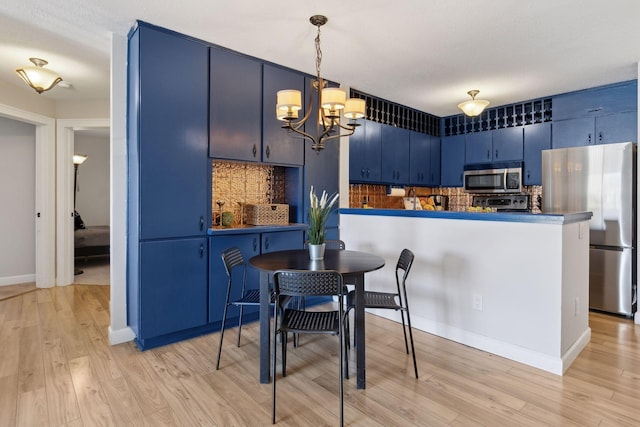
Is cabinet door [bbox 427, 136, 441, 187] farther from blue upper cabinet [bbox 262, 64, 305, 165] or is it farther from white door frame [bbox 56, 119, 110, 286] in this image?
white door frame [bbox 56, 119, 110, 286]

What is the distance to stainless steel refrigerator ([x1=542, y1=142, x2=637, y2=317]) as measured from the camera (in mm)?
3605

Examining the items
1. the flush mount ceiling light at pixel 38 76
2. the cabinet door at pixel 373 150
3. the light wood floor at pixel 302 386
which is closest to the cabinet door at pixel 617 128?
the light wood floor at pixel 302 386

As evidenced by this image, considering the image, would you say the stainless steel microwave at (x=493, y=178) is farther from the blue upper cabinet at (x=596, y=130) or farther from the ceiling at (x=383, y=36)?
the ceiling at (x=383, y=36)

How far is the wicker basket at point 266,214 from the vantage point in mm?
3508

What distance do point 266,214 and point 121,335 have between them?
1.61 metres

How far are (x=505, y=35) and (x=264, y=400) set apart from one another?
10.6 feet

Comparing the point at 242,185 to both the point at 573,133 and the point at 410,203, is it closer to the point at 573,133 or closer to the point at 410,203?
the point at 410,203

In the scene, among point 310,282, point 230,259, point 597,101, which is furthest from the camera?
point 597,101

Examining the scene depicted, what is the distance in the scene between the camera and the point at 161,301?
285cm

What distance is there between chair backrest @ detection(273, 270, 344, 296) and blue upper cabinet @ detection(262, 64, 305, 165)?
1838mm

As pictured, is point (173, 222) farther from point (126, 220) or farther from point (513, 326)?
point (513, 326)

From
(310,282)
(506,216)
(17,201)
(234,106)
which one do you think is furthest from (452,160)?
(17,201)

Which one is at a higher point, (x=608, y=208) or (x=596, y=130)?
(x=596, y=130)

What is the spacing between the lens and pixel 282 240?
11.8 feet
